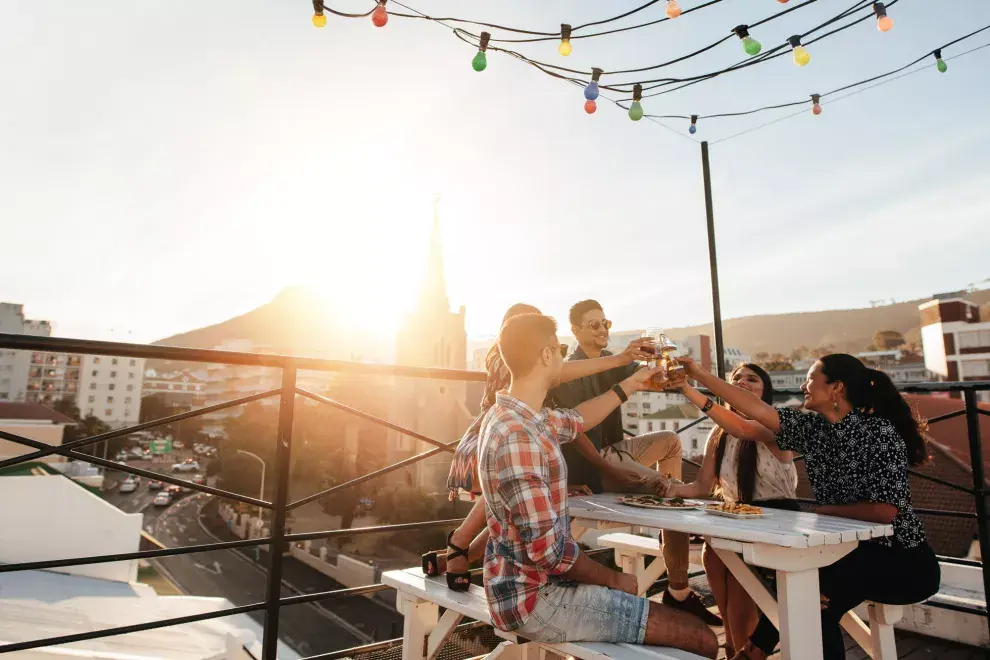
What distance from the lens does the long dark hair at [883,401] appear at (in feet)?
7.68

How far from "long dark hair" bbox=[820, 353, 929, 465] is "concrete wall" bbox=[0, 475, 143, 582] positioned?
164 feet

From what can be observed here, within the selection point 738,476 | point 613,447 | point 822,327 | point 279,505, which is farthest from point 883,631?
point 822,327

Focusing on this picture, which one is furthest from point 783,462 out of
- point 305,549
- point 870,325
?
point 870,325

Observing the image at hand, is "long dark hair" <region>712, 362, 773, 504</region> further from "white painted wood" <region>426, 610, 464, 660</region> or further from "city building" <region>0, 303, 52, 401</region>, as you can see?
"city building" <region>0, 303, 52, 401</region>

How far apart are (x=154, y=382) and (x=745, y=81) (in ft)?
566

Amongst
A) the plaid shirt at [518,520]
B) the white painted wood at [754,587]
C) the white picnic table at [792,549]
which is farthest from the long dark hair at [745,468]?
the plaid shirt at [518,520]

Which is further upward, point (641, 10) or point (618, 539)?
point (641, 10)

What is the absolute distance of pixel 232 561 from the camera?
49562mm

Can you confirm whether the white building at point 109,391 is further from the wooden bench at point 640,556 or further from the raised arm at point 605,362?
the raised arm at point 605,362

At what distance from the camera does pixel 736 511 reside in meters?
2.08

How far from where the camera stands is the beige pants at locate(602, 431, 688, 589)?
104 inches

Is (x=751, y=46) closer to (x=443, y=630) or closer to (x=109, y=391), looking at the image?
(x=443, y=630)

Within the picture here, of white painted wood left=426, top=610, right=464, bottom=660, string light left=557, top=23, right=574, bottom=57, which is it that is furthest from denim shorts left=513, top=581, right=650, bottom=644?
string light left=557, top=23, right=574, bottom=57

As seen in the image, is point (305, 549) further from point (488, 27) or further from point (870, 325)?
point (870, 325)
